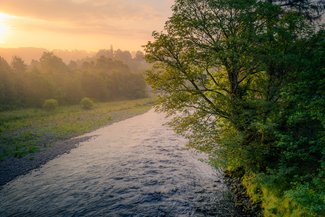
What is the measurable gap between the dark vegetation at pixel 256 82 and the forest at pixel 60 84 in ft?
241

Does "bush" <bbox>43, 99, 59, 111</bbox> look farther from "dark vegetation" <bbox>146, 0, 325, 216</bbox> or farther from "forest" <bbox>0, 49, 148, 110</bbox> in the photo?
"dark vegetation" <bbox>146, 0, 325, 216</bbox>

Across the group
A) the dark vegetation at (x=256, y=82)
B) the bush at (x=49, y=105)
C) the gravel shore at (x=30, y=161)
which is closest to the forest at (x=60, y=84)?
the bush at (x=49, y=105)

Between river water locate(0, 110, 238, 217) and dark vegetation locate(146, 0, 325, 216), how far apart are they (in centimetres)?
360

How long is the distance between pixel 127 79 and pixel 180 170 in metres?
102

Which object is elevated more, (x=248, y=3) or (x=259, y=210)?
(x=248, y=3)

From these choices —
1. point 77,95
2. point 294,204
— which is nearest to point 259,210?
point 294,204

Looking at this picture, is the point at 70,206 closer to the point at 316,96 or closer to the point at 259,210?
the point at 259,210

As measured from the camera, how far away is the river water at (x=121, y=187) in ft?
64.5

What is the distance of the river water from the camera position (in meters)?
19.7

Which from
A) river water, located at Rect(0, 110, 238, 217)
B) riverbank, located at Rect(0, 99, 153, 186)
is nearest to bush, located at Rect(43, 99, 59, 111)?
riverbank, located at Rect(0, 99, 153, 186)

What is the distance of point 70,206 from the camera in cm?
2047

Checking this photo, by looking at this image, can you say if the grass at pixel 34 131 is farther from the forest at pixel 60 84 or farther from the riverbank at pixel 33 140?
the forest at pixel 60 84

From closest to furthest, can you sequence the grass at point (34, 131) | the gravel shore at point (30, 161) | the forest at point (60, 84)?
the gravel shore at point (30, 161) < the grass at point (34, 131) < the forest at point (60, 84)

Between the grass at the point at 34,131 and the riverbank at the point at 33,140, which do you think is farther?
the grass at the point at 34,131
